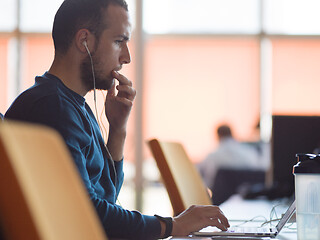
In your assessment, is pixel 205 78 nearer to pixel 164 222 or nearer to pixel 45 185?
pixel 164 222

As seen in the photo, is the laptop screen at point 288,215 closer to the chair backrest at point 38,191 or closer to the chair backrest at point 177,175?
the chair backrest at point 177,175

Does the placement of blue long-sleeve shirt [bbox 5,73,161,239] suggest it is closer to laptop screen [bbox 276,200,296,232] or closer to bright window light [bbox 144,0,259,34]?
laptop screen [bbox 276,200,296,232]

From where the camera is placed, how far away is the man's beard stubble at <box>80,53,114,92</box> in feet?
5.94

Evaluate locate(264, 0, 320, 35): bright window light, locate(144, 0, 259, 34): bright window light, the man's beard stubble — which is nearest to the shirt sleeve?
the man's beard stubble

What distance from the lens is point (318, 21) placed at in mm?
8039

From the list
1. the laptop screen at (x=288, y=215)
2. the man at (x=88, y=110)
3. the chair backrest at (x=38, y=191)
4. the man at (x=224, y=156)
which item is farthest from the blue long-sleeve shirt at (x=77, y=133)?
the man at (x=224, y=156)

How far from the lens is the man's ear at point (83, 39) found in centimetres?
178

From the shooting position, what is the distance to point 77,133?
1.52m

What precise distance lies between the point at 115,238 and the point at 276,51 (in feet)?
22.5

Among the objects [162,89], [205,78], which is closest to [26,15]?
[162,89]

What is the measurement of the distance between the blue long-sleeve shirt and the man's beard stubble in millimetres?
104

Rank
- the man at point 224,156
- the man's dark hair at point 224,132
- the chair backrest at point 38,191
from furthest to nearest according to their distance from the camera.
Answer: the man's dark hair at point 224,132, the man at point 224,156, the chair backrest at point 38,191

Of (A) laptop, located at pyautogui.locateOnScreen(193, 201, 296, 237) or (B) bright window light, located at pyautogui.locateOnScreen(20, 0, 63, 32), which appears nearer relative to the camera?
(A) laptop, located at pyautogui.locateOnScreen(193, 201, 296, 237)

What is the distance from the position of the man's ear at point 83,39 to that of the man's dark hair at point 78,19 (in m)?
0.01
